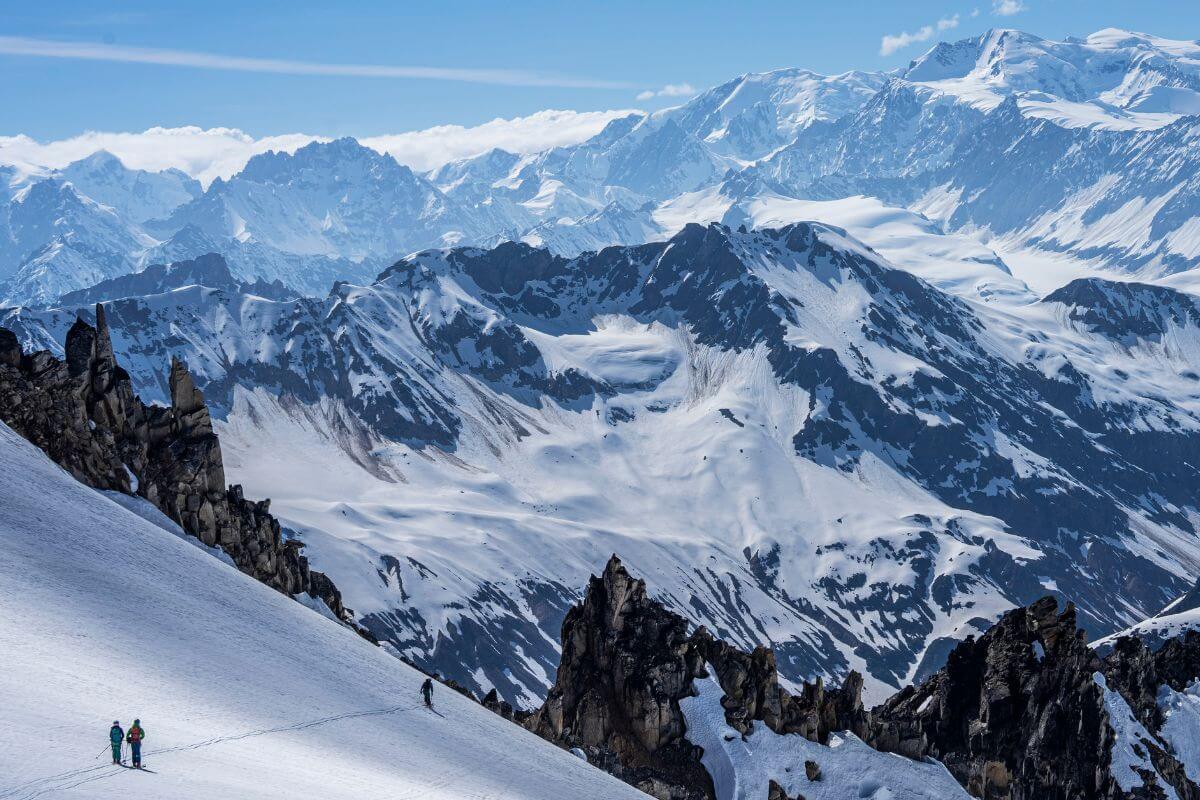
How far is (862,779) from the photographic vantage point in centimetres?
9756

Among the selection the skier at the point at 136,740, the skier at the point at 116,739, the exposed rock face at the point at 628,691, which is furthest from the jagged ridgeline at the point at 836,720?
the skier at the point at 116,739

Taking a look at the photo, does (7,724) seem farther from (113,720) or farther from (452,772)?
(452,772)

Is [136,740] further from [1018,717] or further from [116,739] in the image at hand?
[1018,717]

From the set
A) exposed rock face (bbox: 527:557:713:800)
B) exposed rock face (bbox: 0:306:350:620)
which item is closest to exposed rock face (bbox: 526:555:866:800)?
exposed rock face (bbox: 527:557:713:800)

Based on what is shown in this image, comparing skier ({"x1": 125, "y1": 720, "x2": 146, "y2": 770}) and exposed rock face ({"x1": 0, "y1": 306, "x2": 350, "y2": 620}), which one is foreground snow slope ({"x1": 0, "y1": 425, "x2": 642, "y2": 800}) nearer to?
skier ({"x1": 125, "y1": 720, "x2": 146, "y2": 770})

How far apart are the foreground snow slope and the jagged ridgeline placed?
18090 millimetres

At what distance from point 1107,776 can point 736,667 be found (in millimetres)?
34038

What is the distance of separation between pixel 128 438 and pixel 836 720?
64165mm

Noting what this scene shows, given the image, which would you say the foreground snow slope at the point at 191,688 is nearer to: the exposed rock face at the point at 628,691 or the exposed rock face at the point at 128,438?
the exposed rock face at the point at 128,438

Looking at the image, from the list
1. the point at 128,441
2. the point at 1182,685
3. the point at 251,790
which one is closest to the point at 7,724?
the point at 251,790

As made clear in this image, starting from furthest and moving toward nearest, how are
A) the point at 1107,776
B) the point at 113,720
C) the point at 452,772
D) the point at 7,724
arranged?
1. the point at 1107,776
2. the point at 452,772
3. the point at 113,720
4. the point at 7,724

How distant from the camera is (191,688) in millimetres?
64250

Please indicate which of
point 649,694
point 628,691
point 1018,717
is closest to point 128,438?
point 628,691

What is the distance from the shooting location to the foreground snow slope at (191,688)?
173 feet
